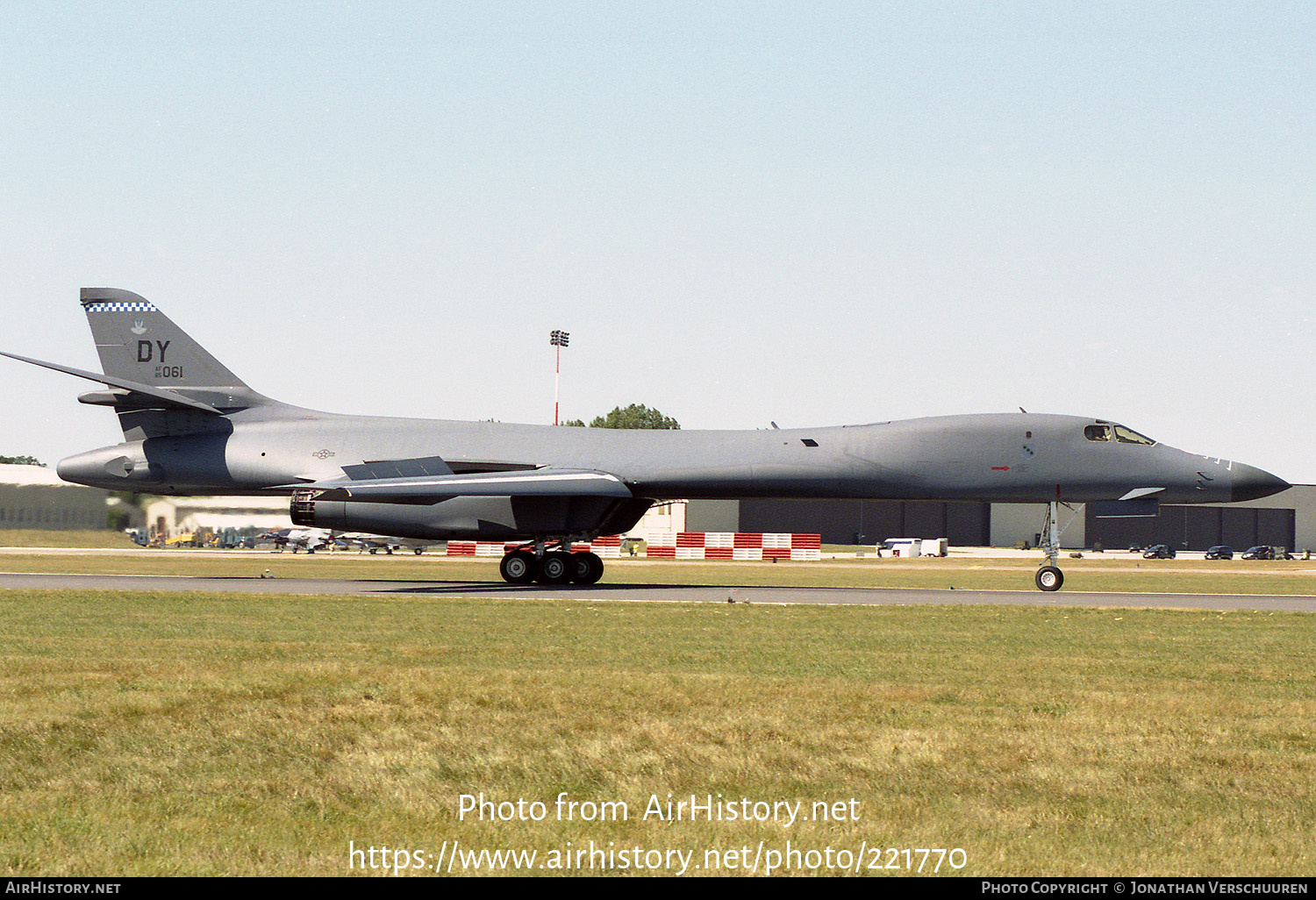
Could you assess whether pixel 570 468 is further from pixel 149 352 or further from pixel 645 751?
pixel 645 751

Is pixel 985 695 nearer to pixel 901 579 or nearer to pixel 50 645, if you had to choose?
pixel 50 645

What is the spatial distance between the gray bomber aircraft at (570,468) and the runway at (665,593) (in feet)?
4.67

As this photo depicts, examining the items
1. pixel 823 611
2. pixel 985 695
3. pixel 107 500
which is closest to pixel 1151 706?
pixel 985 695

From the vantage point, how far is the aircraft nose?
26844 mm

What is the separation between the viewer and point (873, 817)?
19.7ft

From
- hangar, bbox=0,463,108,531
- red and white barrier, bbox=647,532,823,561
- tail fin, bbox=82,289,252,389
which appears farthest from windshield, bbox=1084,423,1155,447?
red and white barrier, bbox=647,532,823,561

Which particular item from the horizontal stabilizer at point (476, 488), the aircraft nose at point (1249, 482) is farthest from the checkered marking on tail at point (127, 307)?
the aircraft nose at point (1249, 482)

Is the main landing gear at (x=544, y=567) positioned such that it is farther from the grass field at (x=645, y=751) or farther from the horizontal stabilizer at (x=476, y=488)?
the grass field at (x=645, y=751)

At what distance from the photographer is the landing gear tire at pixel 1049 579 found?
27188 mm

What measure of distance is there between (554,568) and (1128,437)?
1258cm

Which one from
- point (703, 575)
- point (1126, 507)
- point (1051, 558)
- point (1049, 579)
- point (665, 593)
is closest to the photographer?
point (665, 593)

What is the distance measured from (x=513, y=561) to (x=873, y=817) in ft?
74.9

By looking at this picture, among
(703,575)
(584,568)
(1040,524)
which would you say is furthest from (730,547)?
(1040,524)

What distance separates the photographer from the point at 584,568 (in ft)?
94.0
